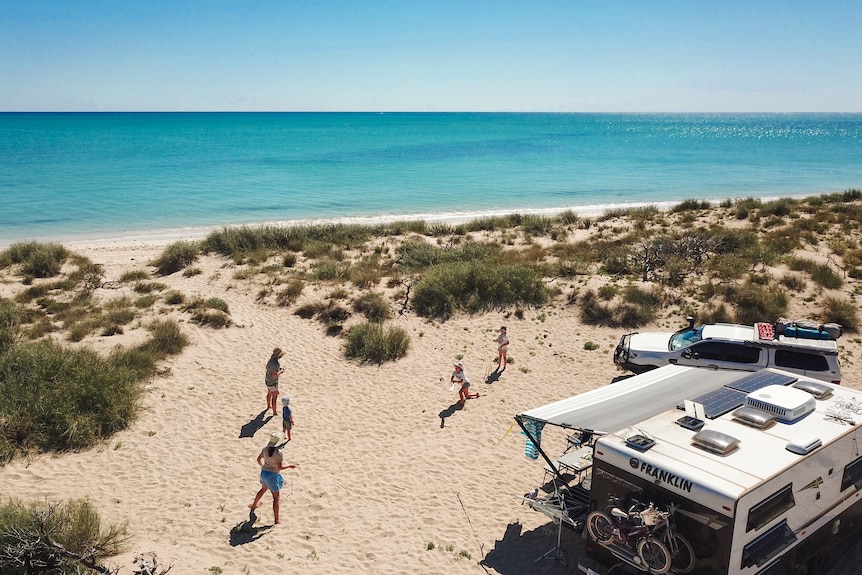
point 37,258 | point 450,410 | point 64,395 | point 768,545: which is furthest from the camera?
point 37,258

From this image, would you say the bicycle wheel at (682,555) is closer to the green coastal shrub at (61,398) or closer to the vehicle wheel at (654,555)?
the vehicle wheel at (654,555)

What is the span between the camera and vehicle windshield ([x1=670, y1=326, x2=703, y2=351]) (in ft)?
42.4

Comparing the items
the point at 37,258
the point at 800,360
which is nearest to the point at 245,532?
the point at 800,360

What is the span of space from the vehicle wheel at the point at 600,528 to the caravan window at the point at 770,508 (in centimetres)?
147

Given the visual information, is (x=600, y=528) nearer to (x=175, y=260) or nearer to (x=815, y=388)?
(x=815, y=388)

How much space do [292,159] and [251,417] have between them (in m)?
69.2

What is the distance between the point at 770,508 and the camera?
6.29 meters

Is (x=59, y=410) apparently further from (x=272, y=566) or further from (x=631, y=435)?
(x=631, y=435)

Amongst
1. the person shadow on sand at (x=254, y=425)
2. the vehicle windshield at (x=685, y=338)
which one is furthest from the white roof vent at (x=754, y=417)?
the person shadow on sand at (x=254, y=425)

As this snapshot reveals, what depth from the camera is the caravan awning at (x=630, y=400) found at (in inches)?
313

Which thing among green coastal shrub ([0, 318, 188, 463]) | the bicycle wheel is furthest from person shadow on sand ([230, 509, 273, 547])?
the bicycle wheel

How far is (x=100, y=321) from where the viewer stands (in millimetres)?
16844

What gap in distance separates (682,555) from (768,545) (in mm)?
945

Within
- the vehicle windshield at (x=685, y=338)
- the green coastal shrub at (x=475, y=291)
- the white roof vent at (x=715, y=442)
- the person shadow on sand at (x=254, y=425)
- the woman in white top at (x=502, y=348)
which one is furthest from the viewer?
the green coastal shrub at (x=475, y=291)
